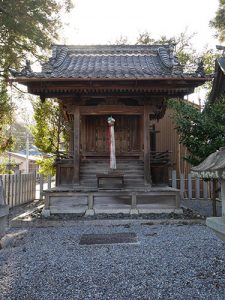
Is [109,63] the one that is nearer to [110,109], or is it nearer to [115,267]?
[110,109]

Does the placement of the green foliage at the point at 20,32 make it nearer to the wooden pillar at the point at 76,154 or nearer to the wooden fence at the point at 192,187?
the wooden pillar at the point at 76,154

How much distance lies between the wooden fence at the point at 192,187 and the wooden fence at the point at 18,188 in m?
6.82

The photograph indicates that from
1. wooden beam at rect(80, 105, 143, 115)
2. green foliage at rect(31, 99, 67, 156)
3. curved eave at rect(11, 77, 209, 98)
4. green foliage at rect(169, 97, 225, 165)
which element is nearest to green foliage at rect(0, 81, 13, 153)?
green foliage at rect(31, 99, 67, 156)

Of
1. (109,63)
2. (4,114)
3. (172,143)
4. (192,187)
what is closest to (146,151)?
(109,63)

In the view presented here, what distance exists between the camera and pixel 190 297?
11.2ft

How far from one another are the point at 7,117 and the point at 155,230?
943cm

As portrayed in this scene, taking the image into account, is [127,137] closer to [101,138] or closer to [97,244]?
[101,138]

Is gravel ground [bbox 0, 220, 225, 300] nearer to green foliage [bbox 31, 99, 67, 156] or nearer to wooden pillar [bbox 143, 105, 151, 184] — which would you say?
wooden pillar [bbox 143, 105, 151, 184]

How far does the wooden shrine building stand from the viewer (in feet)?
29.8

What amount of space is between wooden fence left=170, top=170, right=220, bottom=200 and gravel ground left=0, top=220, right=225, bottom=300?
276 inches

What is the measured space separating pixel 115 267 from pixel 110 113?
664 centimetres

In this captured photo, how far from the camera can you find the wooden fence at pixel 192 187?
45.9 ft

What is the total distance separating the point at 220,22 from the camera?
50.5 feet

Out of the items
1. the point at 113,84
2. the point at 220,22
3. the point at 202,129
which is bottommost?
the point at 202,129
